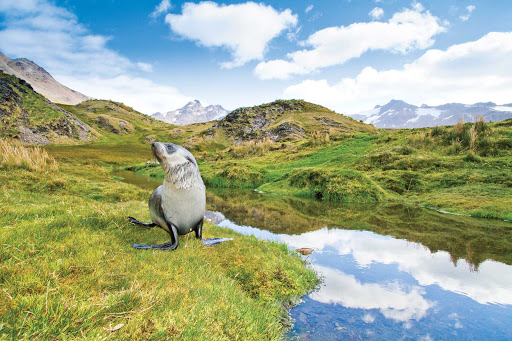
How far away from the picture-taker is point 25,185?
33.9ft

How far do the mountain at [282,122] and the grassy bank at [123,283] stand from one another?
2156 inches

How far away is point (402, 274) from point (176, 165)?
5.59 m

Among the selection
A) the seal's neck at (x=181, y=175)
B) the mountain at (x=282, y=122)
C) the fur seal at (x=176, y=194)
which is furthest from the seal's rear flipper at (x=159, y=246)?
the mountain at (x=282, y=122)

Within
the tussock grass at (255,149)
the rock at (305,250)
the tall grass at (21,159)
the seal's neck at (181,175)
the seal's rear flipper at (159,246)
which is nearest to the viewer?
the seal's rear flipper at (159,246)

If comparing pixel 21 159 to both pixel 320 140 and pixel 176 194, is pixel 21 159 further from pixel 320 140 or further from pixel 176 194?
pixel 320 140

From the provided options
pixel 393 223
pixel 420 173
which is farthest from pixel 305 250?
pixel 420 173

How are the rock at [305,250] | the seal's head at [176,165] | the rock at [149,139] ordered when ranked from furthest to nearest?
1. the rock at [149,139]
2. the rock at [305,250]
3. the seal's head at [176,165]

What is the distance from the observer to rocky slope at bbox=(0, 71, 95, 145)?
60.3 metres

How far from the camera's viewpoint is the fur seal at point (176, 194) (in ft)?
15.0

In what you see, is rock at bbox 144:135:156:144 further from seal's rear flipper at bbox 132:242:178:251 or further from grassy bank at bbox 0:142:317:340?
seal's rear flipper at bbox 132:242:178:251

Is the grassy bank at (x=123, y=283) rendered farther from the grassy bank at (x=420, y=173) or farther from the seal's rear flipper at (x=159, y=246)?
the grassy bank at (x=420, y=173)

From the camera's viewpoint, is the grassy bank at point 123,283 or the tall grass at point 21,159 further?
the tall grass at point 21,159

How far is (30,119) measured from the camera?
66.9m

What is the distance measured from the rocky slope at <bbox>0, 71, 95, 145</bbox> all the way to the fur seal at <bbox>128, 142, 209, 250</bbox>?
237ft
